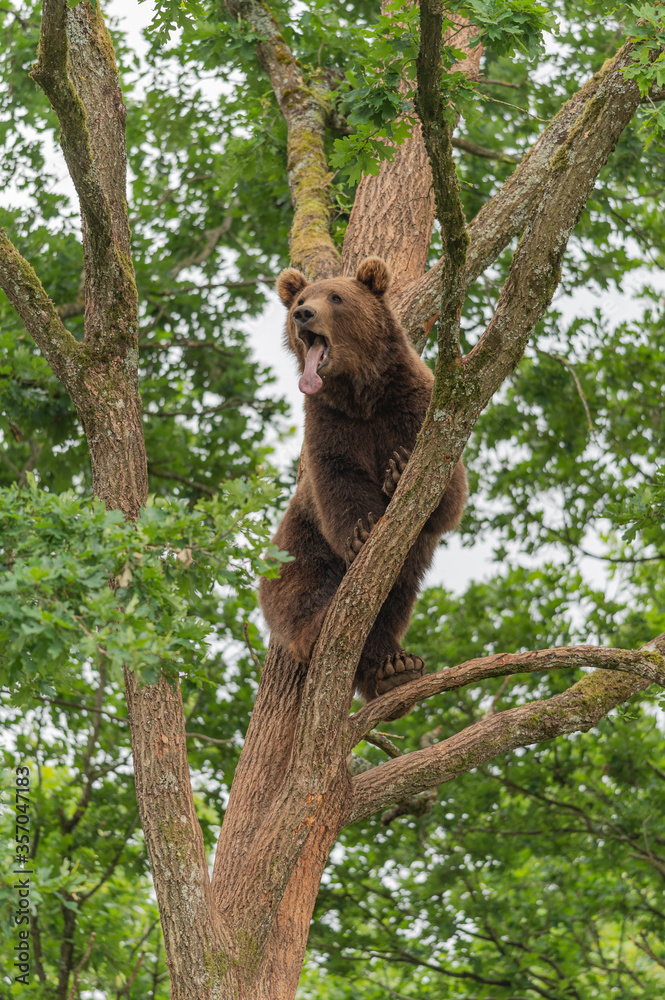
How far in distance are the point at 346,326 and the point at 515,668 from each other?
215cm

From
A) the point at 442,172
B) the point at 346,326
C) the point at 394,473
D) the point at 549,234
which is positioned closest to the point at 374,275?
the point at 346,326

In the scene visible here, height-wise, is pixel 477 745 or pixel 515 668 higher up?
pixel 515 668

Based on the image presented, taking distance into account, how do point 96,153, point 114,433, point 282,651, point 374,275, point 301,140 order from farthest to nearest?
1. point 301,140
2. point 374,275
3. point 282,651
4. point 96,153
5. point 114,433

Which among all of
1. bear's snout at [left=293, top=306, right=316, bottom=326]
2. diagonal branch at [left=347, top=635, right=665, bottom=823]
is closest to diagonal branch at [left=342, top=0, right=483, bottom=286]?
bear's snout at [left=293, top=306, right=316, bottom=326]

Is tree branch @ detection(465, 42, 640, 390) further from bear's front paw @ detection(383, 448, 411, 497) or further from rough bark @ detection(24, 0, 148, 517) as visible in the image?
rough bark @ detection(24, 0, 148, 517)

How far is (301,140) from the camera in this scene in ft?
21.8

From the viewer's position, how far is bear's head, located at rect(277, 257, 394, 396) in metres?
5.13

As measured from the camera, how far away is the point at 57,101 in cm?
376

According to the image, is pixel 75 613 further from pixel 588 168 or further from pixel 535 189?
pixel 535 189

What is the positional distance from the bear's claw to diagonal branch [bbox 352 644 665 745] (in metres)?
0.29

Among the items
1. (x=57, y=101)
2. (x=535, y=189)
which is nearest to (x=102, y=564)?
(x=57, y=101)

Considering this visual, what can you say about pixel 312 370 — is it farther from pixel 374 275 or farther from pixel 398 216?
pixel 398 216

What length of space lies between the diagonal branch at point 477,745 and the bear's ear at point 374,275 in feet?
8.28

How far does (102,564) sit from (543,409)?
26.1ft
